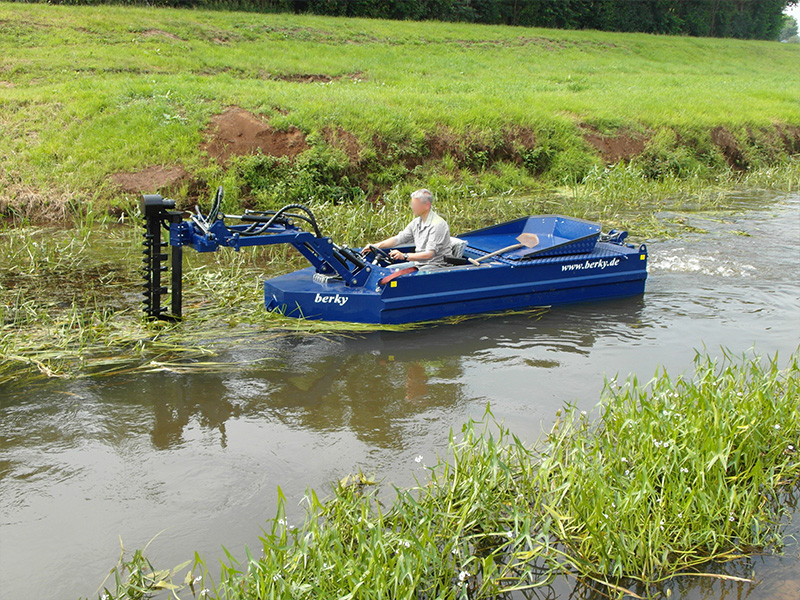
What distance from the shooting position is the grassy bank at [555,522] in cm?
380

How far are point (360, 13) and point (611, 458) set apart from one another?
32.9m

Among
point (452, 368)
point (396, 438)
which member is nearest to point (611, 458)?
point (396, 438)

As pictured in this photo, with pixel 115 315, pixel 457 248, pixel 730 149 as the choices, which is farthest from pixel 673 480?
pixel 730 149

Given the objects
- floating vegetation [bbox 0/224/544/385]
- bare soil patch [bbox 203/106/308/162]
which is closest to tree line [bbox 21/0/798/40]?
bare soil patch [bbox 203/106/308/162]

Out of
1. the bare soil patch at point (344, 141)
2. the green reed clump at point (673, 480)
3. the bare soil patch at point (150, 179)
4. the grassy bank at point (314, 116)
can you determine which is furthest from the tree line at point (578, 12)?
the green reed clump at point (673, 480)

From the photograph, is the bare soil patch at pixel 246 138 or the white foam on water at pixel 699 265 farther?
the bare soil patch at pixel 246 138

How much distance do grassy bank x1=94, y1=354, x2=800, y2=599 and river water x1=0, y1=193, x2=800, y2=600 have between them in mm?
190

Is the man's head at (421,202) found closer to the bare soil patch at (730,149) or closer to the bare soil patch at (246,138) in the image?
the bare soil patch at (246,138)

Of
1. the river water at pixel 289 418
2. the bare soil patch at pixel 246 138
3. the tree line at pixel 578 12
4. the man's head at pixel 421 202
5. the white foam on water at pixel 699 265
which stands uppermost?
the tree line at pixel 578 12

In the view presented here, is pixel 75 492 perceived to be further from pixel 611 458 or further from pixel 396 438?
pixel 611 458

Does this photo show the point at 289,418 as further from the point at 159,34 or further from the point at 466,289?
the point at 159,34

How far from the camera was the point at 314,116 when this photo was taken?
14.7 meters

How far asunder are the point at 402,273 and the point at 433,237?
0.76m

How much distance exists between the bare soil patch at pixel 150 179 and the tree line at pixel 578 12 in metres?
15.4
